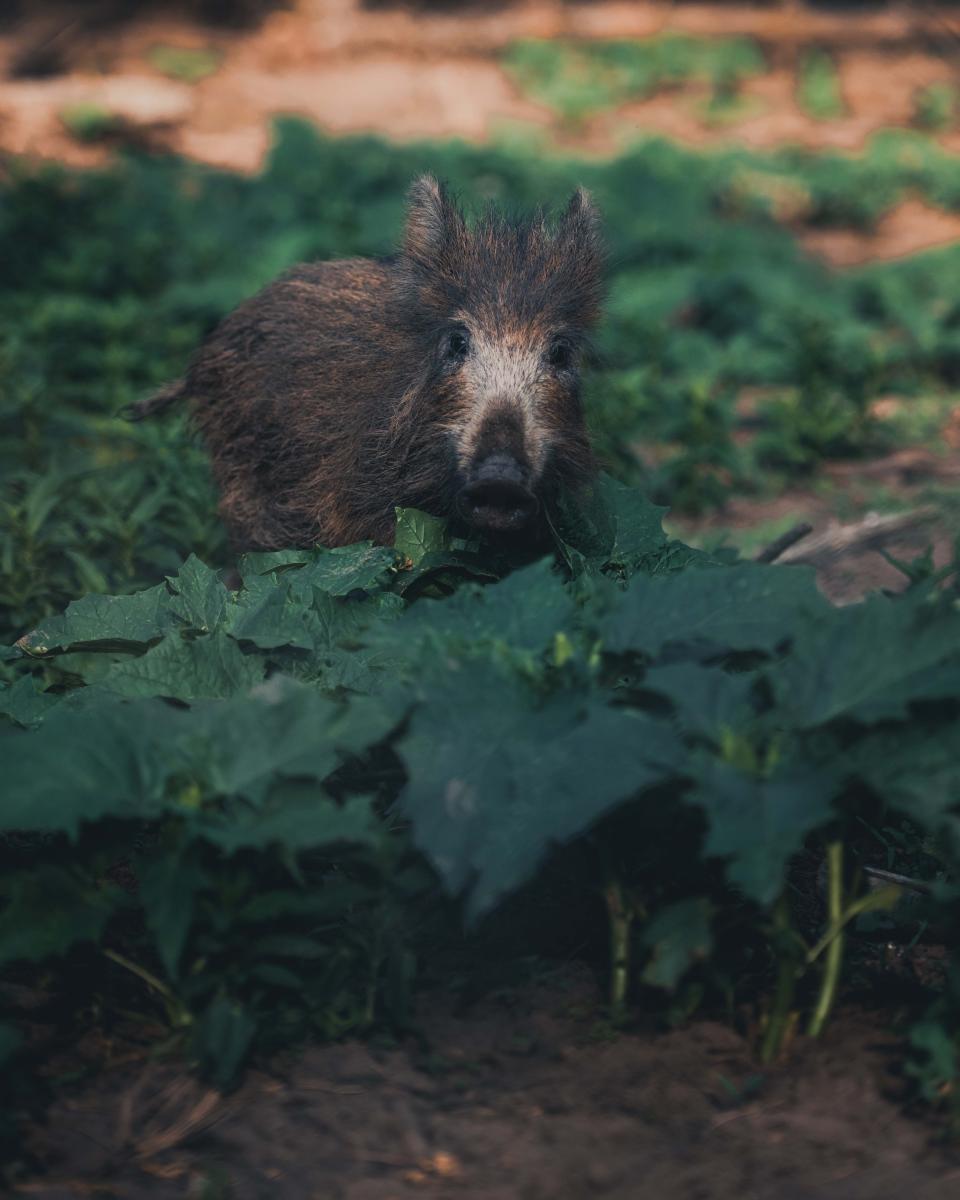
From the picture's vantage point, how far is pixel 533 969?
2.81m

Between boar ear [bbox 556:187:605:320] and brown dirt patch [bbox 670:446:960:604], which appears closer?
boar ear [bbox 556:187:605:320]

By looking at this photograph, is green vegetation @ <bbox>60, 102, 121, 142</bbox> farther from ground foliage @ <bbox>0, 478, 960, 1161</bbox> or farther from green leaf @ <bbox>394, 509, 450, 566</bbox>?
ground foliage @ <bbox>0, 478, 960, 1161</bbox>

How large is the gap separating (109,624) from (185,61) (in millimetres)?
11530

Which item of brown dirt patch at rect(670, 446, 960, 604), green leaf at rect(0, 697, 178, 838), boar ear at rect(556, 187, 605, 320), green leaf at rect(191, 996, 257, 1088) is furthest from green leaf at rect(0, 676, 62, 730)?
brown dirt patch at rect(670, 446, 960, 604)

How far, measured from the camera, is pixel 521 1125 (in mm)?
2395

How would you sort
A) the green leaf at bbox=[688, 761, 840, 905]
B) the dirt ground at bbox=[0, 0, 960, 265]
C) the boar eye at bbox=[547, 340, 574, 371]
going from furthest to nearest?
1. the dirt ground at bbox=[0, 0, 960, 265]
2. the boar eye at bbox=[547, 340, 574, 371]
3. the green leaf at bbox=[688, 761, 840, 905]

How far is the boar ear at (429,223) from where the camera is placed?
429 centimetres

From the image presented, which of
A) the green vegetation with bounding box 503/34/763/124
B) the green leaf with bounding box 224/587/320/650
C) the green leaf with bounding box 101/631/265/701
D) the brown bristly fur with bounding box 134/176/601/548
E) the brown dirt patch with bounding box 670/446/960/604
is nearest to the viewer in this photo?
the green leaf with bounding box 101/631/265/701

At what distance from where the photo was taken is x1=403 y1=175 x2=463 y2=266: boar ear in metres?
4.29

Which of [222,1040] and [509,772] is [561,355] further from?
[222,1040]

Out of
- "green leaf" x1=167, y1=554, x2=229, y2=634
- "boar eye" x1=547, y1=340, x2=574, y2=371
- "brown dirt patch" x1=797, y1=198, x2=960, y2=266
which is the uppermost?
"boar eye" x1=547, y1=340, x2=574, y2=371

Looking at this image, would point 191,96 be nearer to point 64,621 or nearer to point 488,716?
point 64,621

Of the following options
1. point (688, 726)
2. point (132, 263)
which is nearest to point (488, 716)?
point (688, 726)

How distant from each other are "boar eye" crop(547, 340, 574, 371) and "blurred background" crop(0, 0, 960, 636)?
0.78 ft
